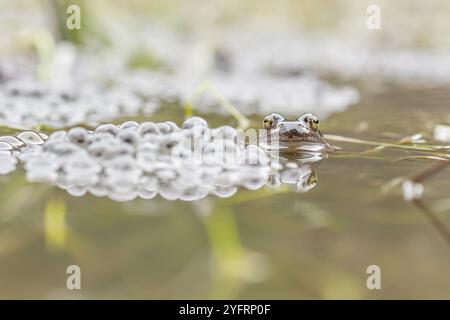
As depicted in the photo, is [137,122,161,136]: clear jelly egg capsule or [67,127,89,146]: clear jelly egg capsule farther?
[137,122,161,136]: clear jelly egg capsule

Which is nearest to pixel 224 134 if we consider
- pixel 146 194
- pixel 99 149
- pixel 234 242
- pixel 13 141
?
pixel 99 149

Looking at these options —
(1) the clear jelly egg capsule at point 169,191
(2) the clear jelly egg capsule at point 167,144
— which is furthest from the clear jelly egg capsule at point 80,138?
(1) the clear jelly egg capsule at point 169,191

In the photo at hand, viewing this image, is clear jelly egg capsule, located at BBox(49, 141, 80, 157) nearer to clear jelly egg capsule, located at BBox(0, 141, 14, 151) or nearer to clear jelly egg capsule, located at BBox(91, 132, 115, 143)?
clear jelly egg capsule, located at BBox(91, 132, 115, 143)

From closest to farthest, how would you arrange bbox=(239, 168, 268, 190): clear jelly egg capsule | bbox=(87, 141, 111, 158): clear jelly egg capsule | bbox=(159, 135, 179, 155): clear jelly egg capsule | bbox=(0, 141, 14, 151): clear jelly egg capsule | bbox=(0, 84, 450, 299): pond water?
bbox=(0, 84, 450, 299): pond water → bbox=(239, 168, 268, 190): clear jelly egg capsule → bbox=(87, 141, 111, 158): clear jelly egg capsule → bbox=(159, 135, 179, 155): clear jelly egg capsule → bbox=(0, 141, 14, 151): clear jelly egg capsule

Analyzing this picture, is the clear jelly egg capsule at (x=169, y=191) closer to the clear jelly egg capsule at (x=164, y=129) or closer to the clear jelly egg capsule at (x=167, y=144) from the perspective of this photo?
the clear jelly egg capsule at (x=167, y=144)

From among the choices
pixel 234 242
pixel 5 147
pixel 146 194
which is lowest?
pixel 234 242

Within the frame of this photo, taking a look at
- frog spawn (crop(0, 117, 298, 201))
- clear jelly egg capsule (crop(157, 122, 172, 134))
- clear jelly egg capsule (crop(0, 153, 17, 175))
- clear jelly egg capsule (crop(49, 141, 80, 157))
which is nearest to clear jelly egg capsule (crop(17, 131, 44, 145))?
frog spawn (crop(0, 117, 298, 201))

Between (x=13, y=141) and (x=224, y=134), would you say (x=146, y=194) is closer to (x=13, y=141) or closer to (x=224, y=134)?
(x=224, y=134)
